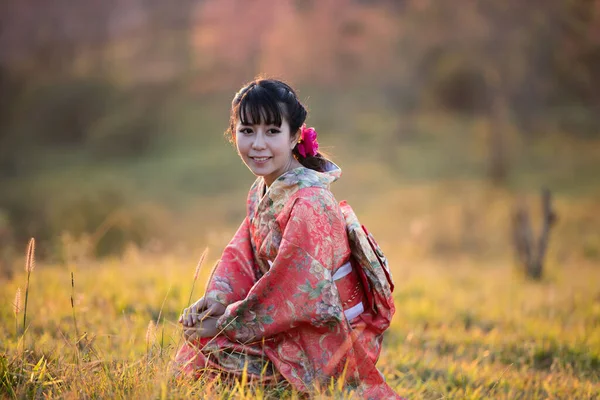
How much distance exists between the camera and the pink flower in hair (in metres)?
3.25

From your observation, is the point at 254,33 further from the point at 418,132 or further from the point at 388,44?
the point at 418,132

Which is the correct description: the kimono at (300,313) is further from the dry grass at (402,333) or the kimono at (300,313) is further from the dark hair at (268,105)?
the dark hair at (268,105)

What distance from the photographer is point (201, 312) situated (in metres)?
3.09

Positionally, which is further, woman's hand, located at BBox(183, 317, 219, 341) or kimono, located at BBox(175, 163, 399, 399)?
woman's hand, located at BBox(183, 317, 219, 341)

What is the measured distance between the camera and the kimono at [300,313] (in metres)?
2.84

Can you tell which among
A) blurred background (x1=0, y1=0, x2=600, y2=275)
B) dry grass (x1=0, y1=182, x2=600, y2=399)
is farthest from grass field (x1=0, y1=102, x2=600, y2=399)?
blurred background (x1=0, y1=0, x2=600, y2=275)

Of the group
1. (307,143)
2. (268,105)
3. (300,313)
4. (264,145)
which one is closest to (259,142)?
(264,145)

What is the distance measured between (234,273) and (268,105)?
3.13 feet

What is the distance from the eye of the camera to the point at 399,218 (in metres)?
13.1

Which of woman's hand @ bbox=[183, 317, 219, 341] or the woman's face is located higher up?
the woman's face

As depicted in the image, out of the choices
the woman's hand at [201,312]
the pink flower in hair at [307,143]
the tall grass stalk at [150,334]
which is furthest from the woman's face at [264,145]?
the tall grass stalk at [150,334]

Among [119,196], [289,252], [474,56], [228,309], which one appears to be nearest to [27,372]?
[228,309]

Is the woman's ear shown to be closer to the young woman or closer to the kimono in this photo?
the young woman

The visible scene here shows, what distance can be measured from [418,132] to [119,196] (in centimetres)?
1335
